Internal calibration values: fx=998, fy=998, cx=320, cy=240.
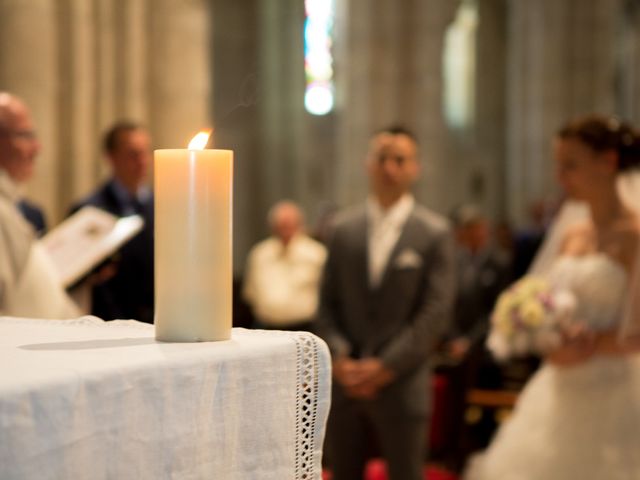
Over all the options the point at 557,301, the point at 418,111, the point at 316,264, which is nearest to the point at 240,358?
the point at 557,301

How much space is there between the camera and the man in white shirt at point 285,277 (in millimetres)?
9070

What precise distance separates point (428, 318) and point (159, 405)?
3637 millimetres

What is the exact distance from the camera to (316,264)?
9422mm

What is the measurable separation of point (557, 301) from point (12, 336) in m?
3.49

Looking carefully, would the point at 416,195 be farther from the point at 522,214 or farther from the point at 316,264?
the point at 522,214

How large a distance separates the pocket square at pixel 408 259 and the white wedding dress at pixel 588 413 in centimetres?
67

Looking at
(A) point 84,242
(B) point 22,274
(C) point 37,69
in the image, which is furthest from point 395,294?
(C) point 37,69

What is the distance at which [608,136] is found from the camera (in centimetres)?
444

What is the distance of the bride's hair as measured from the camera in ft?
14.5

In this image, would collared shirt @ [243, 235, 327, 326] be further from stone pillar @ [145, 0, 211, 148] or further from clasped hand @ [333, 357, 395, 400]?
clasped hand @ [333, 357, 395, 400]

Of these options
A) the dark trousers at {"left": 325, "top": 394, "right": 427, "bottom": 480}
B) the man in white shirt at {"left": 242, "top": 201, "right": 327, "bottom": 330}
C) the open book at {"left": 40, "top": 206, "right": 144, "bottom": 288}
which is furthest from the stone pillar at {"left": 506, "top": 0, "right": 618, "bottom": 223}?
the open book at {"left": 40, "top": 206, "right": 144, "bottom": 288}

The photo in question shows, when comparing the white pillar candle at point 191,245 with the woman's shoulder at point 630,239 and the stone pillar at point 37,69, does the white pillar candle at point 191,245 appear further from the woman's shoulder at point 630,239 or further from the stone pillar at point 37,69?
the stone pillar at point 37,69

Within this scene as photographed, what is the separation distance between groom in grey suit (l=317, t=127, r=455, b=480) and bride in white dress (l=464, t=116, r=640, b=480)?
1.83ft

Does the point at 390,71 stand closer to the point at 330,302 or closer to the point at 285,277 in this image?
the point at 285,277
